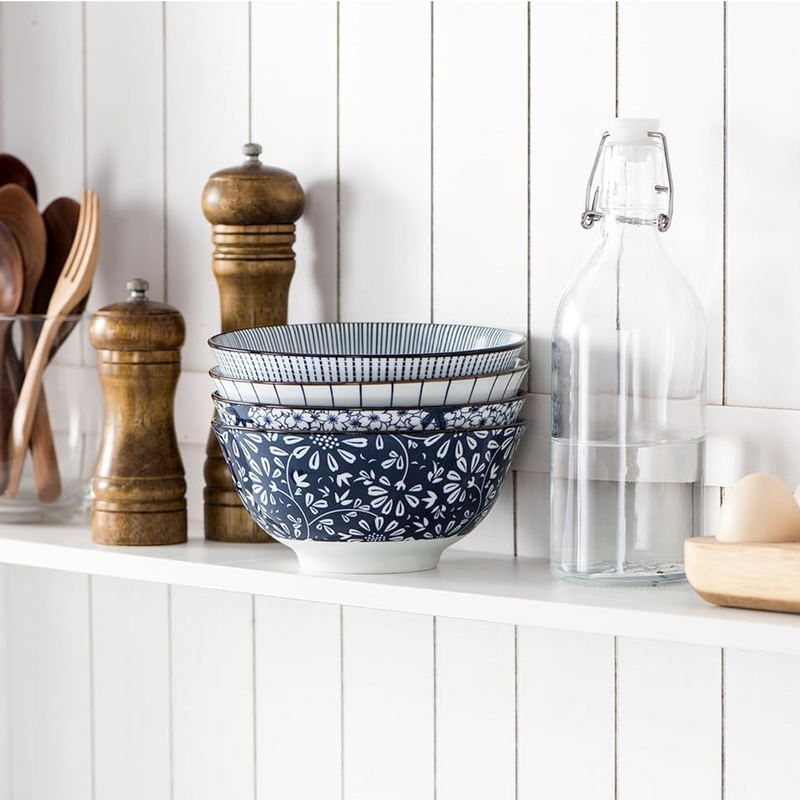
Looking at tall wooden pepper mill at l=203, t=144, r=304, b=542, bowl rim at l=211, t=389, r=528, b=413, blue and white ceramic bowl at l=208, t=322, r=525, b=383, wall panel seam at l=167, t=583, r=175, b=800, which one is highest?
tall wooden pepper mill at l=203, t=144, r=304, b=542

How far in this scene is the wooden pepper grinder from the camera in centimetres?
95

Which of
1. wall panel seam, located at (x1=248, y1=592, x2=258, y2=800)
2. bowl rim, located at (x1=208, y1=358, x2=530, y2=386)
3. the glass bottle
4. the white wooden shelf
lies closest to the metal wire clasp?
the glass bottle

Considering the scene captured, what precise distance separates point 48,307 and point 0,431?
0.37 feet


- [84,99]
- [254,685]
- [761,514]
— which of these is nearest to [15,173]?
[84,99]

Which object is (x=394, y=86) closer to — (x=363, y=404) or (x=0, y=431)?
(x=363, y=404)

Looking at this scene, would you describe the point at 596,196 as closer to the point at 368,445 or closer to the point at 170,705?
the point at 368,445

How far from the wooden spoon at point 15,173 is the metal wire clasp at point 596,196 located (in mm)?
514

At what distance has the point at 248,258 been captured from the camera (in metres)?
0.97

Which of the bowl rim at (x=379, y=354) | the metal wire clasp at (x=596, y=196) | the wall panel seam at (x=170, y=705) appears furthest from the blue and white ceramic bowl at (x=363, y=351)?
the wall panel seam at (x=170, y=705)

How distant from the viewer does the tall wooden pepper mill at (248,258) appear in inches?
37.9

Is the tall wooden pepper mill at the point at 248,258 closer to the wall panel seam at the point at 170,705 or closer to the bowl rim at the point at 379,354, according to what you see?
the bowl rim at the point at 379,354

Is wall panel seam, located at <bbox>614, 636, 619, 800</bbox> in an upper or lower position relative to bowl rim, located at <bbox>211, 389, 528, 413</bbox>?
lower

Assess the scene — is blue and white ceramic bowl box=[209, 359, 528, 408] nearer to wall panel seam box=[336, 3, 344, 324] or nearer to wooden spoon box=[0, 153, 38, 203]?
wall panel seam box=[336, 3, 344, 324]

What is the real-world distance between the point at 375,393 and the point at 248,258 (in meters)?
0.20
